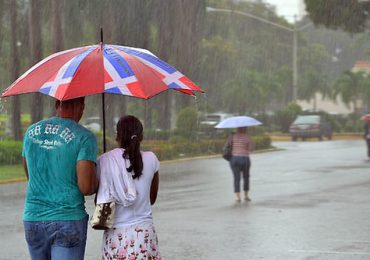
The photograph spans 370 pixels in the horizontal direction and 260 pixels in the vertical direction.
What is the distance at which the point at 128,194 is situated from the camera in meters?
4.94

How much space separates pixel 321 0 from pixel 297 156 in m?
5.98

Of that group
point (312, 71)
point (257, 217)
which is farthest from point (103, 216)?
point (312, 71)

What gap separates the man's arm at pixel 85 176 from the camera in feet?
15.8

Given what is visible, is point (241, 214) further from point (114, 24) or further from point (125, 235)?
point (114, 24)

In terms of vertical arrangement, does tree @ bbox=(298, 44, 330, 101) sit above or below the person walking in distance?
above

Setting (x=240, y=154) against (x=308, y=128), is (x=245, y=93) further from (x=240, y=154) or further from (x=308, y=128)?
(x=240, y=154)

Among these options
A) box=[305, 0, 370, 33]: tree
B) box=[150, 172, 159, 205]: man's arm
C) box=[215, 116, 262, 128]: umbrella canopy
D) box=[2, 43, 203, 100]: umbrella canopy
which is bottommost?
box=[150, 172, 159, 205]: man's arm

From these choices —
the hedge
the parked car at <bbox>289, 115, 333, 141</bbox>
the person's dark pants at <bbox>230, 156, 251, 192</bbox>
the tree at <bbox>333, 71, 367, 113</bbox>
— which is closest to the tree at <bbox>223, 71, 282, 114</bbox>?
the tree at <bbox>333, 71, 367, 113</bbox>

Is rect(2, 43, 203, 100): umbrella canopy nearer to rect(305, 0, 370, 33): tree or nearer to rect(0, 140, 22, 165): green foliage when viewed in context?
rect(0, 140, 22, 165): green foliage

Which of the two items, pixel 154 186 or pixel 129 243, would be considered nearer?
pixel 129 243

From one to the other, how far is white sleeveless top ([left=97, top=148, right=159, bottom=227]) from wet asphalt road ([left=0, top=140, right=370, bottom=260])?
167 inches

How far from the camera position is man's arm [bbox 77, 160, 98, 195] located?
4.81 m

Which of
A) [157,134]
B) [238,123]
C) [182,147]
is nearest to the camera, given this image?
[238,123]

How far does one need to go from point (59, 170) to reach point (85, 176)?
0.52 feet
